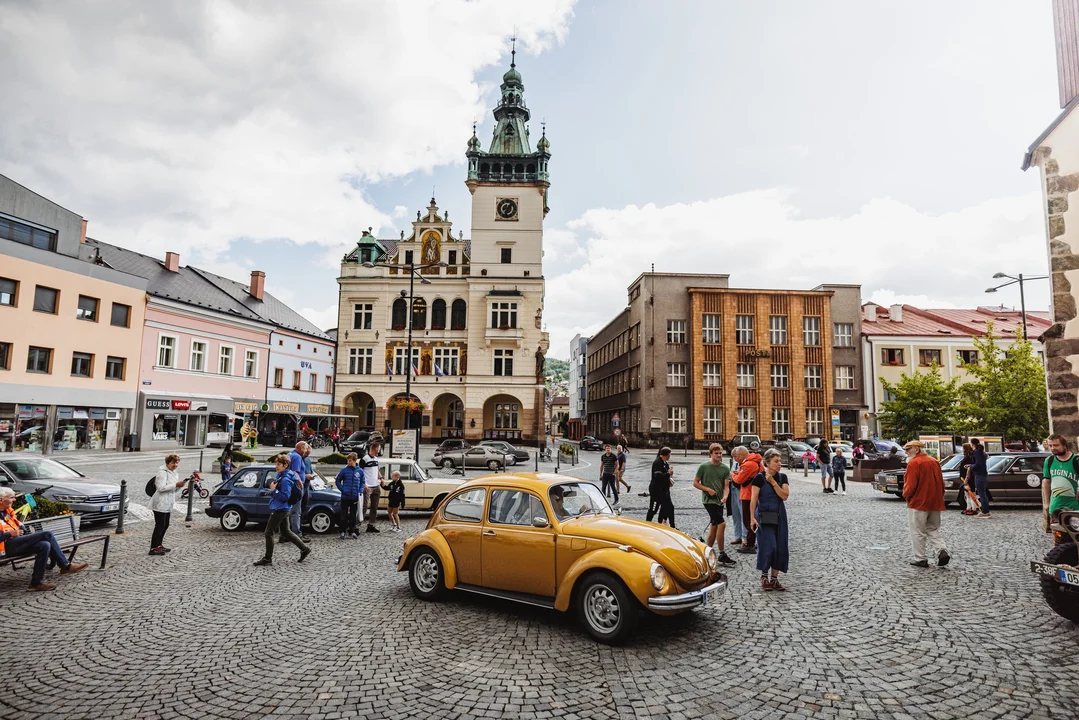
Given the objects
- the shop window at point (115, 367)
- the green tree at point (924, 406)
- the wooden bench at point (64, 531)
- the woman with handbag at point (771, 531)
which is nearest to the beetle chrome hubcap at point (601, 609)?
the woman with handbag at point (771, 531)

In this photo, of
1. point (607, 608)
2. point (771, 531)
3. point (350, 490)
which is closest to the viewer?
point (607, 608)

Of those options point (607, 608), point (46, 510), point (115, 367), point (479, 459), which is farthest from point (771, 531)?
point (115, 367)

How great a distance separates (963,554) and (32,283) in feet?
124

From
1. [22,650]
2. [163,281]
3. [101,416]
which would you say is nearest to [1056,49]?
[22,650]

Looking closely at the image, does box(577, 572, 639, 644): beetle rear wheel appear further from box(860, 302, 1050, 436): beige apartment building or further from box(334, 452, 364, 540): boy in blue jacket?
box(860, 302, 1050, 436): beige apartment building

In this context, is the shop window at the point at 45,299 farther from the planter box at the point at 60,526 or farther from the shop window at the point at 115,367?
the planter box at the point at 60,526

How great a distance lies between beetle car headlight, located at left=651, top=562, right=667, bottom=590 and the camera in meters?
5.59

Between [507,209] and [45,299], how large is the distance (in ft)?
112

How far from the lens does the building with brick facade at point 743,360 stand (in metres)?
47.9

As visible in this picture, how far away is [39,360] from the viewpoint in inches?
1152

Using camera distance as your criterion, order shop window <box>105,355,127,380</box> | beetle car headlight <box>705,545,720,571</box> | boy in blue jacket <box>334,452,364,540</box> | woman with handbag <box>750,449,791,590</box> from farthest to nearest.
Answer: shop window <box>105,355,127,380</box>
boy in blue jacket <box>334,452,364,540</box>
woman with handbag <box>750,449,791,590</box>
beetle car headlight <box>705,545,720,571</box>

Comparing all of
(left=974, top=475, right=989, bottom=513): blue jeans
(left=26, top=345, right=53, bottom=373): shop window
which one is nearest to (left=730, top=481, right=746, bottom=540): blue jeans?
(left=974, top=475, right=989, bottom=513): blue jeans

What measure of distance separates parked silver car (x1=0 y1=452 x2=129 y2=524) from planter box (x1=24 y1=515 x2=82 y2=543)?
353 cm

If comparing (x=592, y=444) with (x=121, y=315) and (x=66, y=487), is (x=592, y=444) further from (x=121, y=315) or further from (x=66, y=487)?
(x=66, y=487)
